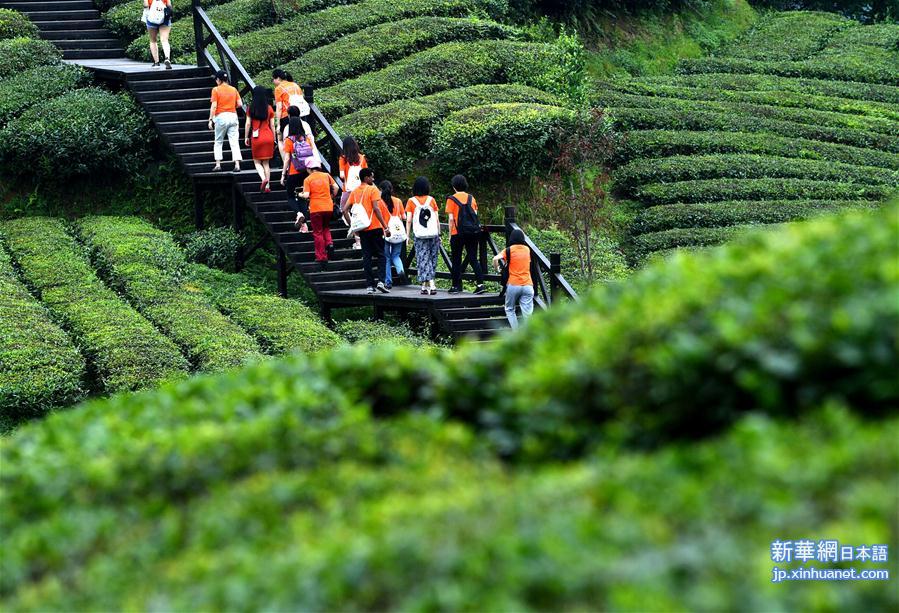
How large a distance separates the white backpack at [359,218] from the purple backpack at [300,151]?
1.47 m

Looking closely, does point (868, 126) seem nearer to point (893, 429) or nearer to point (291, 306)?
point (291, 306)

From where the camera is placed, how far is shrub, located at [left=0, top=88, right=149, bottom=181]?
20047mm

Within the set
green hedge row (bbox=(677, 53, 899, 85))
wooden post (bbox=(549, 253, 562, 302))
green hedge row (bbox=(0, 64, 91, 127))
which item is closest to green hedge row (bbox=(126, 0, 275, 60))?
green hedge row (bbox=(0, 64, 91, 127))

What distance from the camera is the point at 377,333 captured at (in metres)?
16.2

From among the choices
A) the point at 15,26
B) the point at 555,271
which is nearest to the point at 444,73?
the point at 15,26

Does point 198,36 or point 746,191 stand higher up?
point 198,36

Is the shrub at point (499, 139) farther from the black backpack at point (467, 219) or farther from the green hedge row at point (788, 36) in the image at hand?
the green hedge row at point (788, 36)

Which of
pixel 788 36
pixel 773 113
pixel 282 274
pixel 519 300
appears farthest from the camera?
pixel 788 36

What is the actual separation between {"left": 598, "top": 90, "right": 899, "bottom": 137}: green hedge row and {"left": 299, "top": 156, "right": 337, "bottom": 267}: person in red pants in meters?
9.86

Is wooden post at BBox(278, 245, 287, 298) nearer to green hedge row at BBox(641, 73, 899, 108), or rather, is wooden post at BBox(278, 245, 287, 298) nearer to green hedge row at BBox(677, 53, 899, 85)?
green hedge row at BBox(641, 73, 899, 108)

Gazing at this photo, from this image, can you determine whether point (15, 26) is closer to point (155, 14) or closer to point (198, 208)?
point (155, 14)

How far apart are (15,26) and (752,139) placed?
1362 centimetres

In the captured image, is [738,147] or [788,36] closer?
[738,147]

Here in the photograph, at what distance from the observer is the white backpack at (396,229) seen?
17.2 meters
